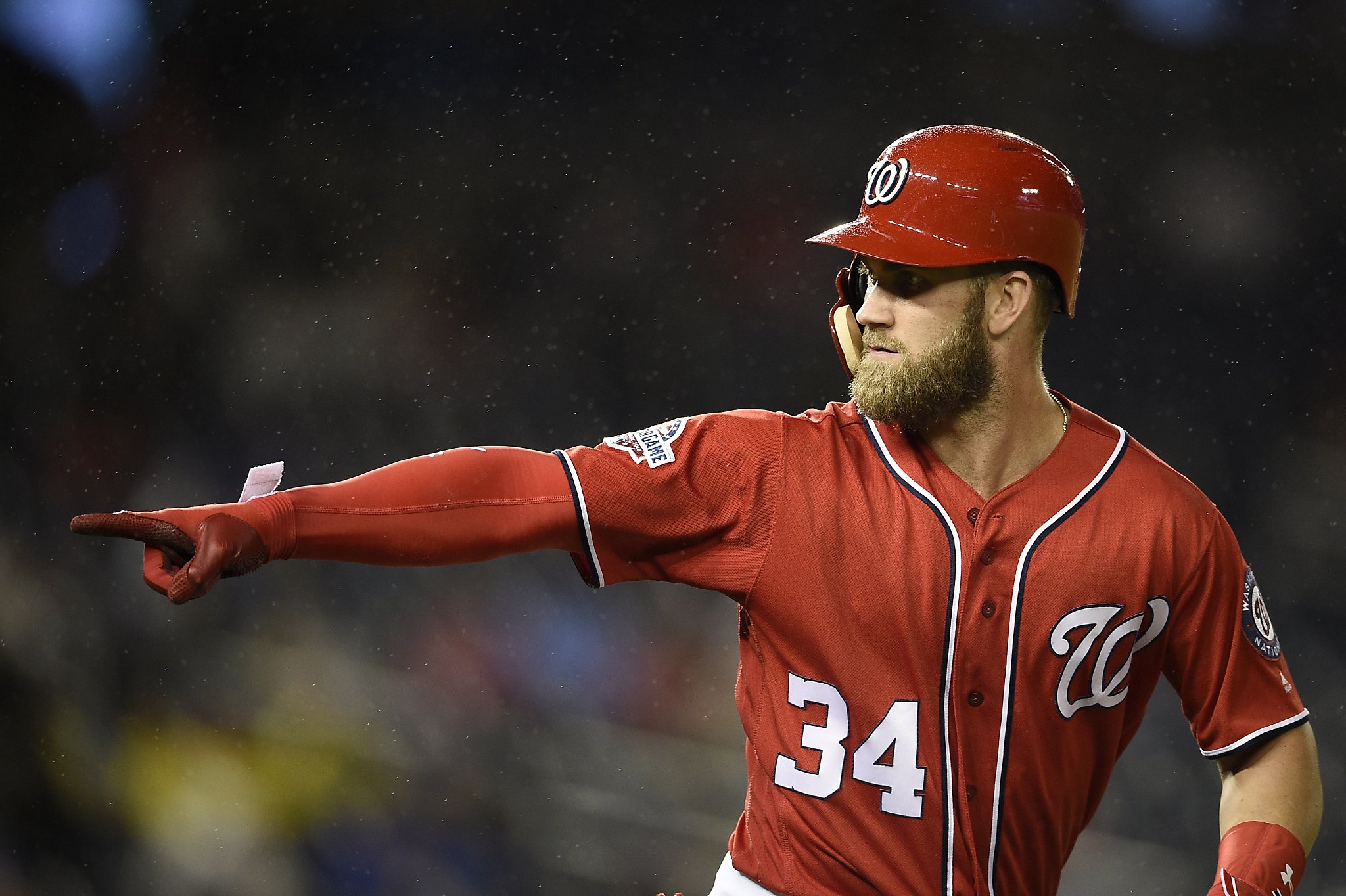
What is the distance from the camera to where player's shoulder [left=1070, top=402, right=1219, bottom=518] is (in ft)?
6.18

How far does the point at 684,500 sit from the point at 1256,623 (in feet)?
2.98

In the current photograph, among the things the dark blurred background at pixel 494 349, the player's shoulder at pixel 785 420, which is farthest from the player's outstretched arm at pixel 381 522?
the dark blurred background at pixel 494 349

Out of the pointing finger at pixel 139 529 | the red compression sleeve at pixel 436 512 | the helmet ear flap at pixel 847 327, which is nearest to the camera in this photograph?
the pointing finger at pixel 139 529

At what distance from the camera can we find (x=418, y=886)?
13.8ft

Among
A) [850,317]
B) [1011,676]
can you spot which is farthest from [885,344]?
[1011,676]

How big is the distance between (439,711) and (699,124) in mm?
2125

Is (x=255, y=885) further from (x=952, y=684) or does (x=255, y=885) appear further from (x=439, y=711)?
(x=952, y=684)

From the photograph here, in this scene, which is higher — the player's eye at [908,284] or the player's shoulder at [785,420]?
the player's eye at [908,284]

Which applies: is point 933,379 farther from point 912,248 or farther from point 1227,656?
point 1227,656

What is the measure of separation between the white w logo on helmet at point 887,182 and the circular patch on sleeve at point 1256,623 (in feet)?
2.59

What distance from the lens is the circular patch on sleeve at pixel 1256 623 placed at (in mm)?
1921

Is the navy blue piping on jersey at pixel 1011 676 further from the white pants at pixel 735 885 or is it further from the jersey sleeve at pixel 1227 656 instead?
the white pants at pixel 735 885

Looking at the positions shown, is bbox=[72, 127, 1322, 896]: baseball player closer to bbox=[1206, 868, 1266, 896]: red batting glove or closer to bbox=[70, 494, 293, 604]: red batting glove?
bbox=[1206, 868, 1266, 896]: red batting glove

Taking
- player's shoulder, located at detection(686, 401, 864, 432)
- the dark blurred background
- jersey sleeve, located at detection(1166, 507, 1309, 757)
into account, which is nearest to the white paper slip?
player's shoulder, located at detection(686, 401, 864, 432)
